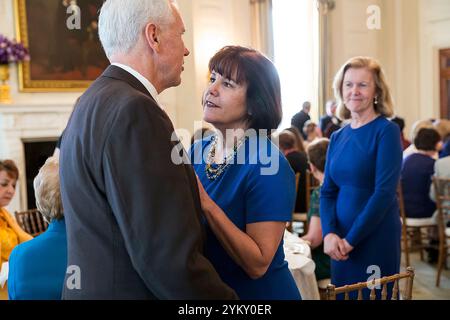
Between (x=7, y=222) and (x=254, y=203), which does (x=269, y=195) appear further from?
(x=7, y=222)

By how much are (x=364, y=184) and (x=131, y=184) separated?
1533 millimetres

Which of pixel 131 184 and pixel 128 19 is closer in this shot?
pixel 131 184

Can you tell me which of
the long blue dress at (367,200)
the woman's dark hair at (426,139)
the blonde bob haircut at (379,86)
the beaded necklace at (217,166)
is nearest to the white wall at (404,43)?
the woman's dark hair at (426,139)

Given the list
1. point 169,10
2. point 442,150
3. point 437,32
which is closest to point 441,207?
point 442,150

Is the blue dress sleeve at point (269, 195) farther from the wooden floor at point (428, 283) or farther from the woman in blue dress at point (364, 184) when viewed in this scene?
the wooden floor at point (428, 283)

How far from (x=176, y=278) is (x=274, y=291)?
0.49m

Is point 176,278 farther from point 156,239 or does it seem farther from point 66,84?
point 66,84

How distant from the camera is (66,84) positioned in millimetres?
6793

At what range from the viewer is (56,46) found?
21.9 ft

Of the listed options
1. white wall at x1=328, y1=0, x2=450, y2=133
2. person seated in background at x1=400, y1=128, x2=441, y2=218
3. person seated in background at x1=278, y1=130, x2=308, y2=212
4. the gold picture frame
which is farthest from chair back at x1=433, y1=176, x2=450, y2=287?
white wall at x1=328, y1=0, x2=450, y2=133

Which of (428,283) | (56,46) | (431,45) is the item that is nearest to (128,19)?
(428,283)

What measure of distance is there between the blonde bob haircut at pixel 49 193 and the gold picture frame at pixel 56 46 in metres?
5.15

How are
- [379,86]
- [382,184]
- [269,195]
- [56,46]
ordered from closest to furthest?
[269,195], [382,184], [379,86], [56,46]

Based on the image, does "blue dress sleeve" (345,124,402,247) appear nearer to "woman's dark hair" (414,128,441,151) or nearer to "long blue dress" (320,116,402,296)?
"long blue dress" (320,116,402,296)
